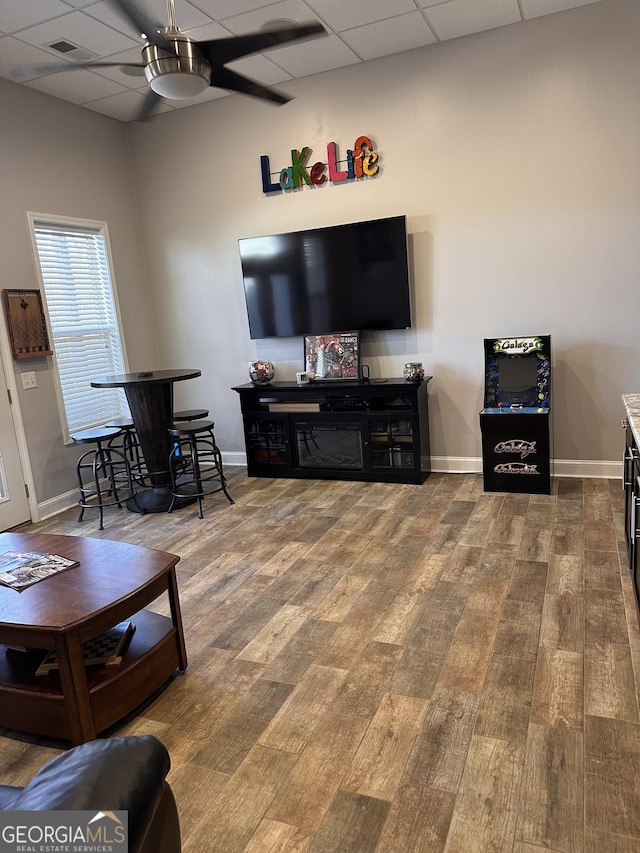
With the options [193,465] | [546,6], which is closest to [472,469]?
[193,465]

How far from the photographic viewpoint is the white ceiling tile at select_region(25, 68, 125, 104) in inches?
171

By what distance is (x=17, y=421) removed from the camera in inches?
173

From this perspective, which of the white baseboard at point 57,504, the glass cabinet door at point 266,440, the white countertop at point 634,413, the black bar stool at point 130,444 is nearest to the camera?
the white countertop at point 634,413

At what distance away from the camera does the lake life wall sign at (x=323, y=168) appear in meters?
4.66

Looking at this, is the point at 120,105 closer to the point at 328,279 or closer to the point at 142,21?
the point at 328,279

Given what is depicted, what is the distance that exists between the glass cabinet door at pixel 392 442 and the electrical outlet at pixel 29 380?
258 cm

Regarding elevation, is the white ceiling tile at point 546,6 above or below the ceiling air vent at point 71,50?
below

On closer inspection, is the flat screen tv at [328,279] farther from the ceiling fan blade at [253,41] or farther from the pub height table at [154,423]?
the ceiling fan blade at [253,41]

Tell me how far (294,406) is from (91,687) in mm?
3163

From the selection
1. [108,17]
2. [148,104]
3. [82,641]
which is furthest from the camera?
[108,17]

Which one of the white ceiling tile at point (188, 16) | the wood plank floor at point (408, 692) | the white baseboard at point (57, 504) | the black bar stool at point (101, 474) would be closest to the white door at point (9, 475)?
the white baseboard at point (57, 504)

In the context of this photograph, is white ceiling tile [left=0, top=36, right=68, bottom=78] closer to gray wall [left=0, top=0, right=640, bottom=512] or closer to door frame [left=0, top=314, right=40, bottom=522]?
gray wall [left=0, top=0, right=640, bottom=512]

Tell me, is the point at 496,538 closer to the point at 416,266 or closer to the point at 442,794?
the point at 442,794

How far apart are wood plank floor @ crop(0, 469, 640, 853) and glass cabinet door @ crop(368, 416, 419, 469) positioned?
36.4 inches
